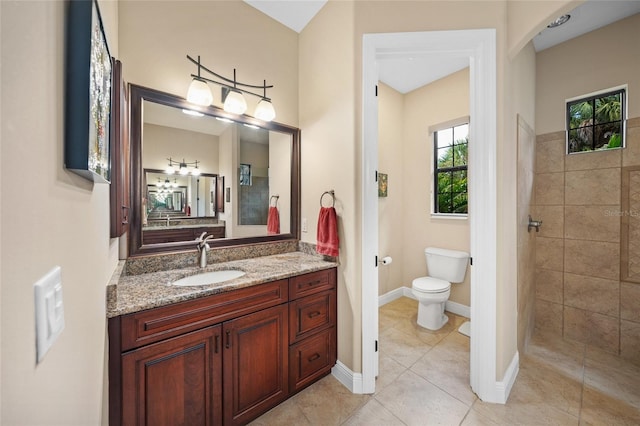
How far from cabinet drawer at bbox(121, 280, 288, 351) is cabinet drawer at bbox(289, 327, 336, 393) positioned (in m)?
0.41

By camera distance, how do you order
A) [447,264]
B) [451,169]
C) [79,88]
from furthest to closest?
[451,169], [447,264], [79,88]

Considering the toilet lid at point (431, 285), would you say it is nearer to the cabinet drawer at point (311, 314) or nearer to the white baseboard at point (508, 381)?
the white baseboard at point (508, 381)

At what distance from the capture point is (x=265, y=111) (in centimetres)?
200

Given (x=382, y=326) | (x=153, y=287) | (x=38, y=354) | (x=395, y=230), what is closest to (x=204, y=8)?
(x=153, y=287)

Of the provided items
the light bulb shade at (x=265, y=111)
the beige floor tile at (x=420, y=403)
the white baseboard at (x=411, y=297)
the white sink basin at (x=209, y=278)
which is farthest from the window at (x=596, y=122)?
the white sink basin at (x=209, y=278)

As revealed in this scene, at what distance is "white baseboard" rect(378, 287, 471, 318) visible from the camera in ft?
9.40

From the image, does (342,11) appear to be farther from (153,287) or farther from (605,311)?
(605,311)

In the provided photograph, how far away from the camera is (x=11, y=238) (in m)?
0.32

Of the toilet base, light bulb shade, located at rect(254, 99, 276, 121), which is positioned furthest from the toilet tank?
light bulb shade, located at rect(254, 99, 276, 121)

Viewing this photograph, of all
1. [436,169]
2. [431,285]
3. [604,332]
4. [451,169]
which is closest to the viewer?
[604,332]

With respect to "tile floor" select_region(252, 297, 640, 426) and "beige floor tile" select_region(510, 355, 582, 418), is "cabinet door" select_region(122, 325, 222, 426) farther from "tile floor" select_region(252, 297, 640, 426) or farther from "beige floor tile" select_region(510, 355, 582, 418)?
"beige floor tile" select_region(510, 355, 582, 418)

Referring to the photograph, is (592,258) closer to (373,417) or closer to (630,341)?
(630,341)

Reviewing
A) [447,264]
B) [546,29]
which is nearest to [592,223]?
[447,264]

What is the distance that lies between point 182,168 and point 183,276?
786 mm
